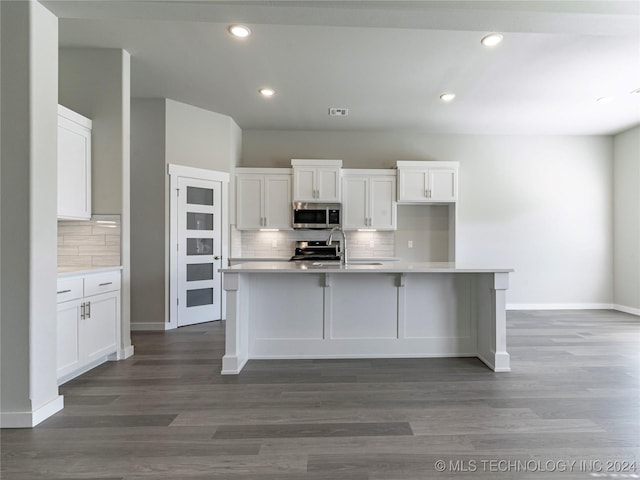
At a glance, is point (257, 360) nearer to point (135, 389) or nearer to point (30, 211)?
point (135, 389)

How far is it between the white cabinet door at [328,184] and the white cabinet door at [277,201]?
493 millimetres

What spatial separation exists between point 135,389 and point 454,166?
529 centimetres

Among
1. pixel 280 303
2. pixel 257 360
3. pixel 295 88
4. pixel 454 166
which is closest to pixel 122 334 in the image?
pixel 257 360

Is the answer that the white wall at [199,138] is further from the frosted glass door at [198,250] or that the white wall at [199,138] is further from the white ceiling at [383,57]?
the frosted glass door at [198,250]

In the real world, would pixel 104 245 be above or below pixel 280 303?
above

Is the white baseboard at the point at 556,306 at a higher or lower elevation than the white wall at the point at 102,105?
lower

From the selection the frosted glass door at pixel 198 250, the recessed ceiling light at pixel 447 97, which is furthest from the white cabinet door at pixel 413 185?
the frosted glass door at pixel 198 250

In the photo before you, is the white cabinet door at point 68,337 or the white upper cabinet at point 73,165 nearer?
the white cabinet door at point 68,337

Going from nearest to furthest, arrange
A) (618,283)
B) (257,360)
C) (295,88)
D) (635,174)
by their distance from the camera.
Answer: (257,360), (295,88), (635,174), (618,283)

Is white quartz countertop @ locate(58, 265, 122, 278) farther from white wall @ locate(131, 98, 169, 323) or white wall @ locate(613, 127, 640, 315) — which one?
white wall @ locate(613, 127, 640, 315)

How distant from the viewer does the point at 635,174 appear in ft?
18.4

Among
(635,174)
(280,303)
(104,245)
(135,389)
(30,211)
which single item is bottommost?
(135,389)

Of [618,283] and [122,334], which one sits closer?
[122,334]

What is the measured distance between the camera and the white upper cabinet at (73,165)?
3.05 m
